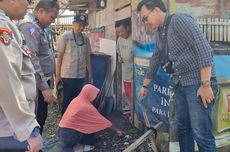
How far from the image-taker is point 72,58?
5.06 metres

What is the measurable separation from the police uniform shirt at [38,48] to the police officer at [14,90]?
127 centimetres

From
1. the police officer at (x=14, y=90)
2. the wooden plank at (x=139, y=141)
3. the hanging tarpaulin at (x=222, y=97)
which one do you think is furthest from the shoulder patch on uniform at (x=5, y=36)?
the hanging tarpaulin at (x=222, y=97)

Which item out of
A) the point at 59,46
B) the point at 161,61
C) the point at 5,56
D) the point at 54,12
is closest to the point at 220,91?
the point at 161,61

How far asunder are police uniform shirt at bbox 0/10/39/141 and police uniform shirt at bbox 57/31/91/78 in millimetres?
3276

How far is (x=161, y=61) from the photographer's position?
3387 mm

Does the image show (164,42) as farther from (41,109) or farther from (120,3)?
(120,3)

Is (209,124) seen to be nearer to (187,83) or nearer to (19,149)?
(187,83)

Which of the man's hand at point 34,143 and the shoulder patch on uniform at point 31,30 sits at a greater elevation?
the shoulder patch on uniform at point 31,30

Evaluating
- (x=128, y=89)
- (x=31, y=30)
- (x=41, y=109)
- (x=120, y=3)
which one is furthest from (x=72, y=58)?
(x=31, y=30)

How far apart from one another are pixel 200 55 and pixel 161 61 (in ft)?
2.42

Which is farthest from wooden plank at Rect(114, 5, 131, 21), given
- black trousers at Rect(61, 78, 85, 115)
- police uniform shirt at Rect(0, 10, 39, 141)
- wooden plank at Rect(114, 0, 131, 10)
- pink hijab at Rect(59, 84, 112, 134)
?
police uniform shirt at Rect(0, 10, 39, 141)

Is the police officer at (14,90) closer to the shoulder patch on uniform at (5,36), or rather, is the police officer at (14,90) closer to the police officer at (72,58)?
the shoulder patch on uniform at (5,36)

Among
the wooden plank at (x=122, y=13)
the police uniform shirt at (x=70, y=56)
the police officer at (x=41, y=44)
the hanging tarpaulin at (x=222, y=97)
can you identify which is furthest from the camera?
the wooden plank at (x=122, y=13)

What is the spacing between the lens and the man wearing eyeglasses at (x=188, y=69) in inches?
106
